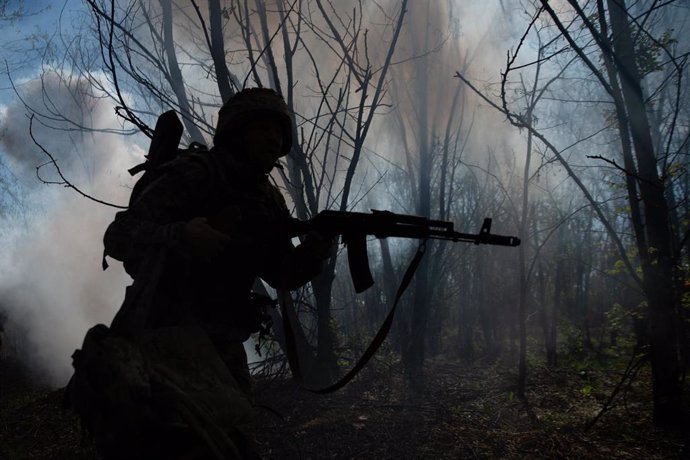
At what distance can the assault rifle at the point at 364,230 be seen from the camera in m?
2.39

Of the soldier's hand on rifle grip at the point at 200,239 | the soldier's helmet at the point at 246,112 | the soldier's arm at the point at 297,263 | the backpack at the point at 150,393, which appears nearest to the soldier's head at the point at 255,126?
the soldier's helmet at the point at 246,112

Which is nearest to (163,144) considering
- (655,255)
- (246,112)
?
(246,112)

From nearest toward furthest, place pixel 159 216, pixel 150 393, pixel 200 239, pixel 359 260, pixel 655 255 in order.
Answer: pixel 150 393
pixel 200 239
pixel 159 216
pixel 359 260
pixel 655 255

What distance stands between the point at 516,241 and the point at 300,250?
121 cm

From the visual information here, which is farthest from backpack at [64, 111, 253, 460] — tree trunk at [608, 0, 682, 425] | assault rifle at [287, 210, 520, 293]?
tree trunk at [608, 0, 682, 425]

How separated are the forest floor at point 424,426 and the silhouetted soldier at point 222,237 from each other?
1.26 metres

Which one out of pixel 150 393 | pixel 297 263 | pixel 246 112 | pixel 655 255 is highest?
pixel 246 112

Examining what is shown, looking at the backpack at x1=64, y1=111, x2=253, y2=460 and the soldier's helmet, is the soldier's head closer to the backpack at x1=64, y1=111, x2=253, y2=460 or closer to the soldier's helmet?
the soldier's helmet

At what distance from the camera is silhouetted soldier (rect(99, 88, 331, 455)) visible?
5.86 ft

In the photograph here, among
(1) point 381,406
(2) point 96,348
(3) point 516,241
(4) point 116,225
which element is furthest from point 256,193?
(1) point 381,406

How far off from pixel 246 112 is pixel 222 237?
0.79 metres

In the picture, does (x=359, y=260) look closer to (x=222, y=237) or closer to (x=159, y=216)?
(x=222, y=237)

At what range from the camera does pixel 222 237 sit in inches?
71.1

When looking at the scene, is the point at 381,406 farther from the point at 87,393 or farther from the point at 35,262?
the point at 35,262
